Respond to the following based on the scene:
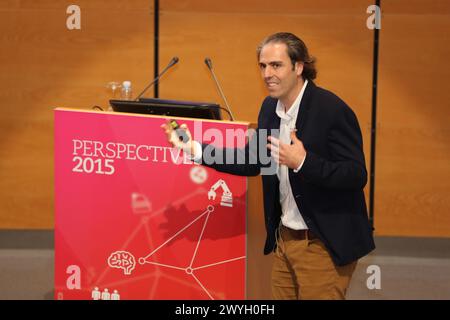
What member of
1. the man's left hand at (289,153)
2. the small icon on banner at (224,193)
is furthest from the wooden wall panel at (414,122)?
the man's left hand at (289,153)

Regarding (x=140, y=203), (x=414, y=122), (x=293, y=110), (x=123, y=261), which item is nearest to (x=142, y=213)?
(x=140, y=203)

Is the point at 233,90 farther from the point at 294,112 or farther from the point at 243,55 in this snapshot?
the point at 294,112

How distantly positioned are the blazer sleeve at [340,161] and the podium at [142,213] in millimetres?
588

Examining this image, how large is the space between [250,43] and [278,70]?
274 centimetres

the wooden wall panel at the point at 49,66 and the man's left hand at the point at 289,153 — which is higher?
the wooden wall panel at the point at 49,66

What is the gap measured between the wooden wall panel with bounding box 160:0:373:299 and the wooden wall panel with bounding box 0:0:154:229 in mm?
236

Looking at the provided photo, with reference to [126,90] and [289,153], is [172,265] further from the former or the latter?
[126,90]

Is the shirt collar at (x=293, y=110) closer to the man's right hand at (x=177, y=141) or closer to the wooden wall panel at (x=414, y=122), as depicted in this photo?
the man's right hand at (x=177, y=141)

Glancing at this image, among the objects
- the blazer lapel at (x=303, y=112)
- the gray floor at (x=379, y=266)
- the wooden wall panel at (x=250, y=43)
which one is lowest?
the gray floor at (x=379, y=266)

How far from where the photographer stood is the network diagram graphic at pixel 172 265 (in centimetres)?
344

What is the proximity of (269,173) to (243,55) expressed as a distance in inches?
107

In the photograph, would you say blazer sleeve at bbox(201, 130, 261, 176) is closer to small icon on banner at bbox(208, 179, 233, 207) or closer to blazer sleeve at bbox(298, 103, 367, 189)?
small icon on banner at bbox(208, 179, 233, 207)

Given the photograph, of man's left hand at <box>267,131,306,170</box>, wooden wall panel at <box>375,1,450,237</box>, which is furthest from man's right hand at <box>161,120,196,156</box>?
wooden wall panel at <box>375,1,450,237</box>

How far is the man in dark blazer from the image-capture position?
2.83 metres
